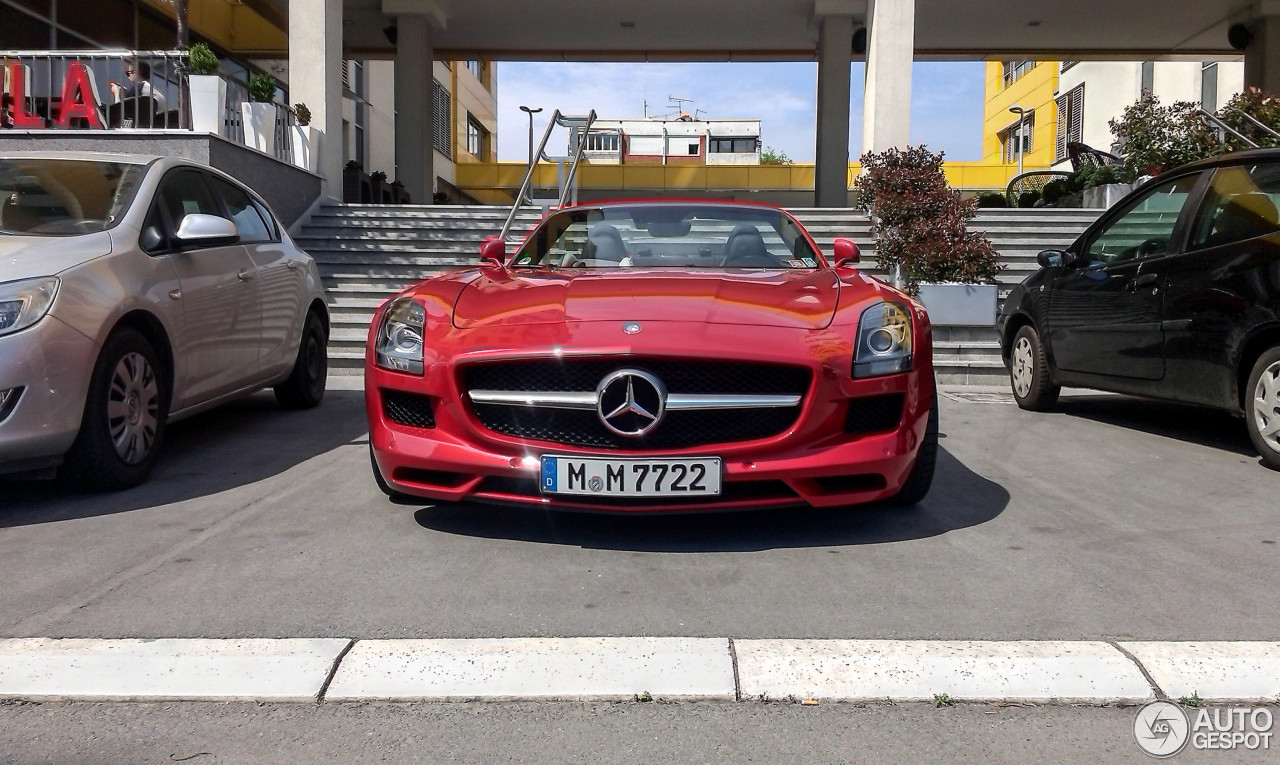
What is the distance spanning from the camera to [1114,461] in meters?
5.55

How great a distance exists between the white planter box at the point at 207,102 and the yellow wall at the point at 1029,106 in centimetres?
2932

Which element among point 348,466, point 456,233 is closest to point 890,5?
point 456,233

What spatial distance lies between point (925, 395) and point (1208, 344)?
244 cm

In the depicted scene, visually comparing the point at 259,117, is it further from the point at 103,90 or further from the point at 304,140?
the point at 103,90

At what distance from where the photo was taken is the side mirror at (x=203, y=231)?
199 inches

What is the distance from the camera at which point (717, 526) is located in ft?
13.4

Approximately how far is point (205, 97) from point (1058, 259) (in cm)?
910

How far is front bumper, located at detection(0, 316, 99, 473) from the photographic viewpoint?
406cm

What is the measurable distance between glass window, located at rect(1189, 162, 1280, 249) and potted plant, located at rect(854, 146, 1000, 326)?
149 inches

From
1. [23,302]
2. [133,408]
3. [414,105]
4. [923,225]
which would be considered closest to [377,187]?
[414,105]

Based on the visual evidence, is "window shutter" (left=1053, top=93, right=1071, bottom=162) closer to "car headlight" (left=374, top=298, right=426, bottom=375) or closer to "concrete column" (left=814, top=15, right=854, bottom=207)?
"concrete column" (left=814, top=15, right=854, bottom=207)

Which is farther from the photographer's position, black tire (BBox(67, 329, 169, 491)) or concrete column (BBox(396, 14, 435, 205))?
concrete column (BBox(396, 14, 435, 205))

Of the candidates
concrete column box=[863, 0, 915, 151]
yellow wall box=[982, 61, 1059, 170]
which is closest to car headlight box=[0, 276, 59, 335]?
concrete column box=[863, 0, 915, 151]

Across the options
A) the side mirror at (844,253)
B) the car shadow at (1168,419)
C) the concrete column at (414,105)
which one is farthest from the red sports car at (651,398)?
the concrete column at (414,105)
